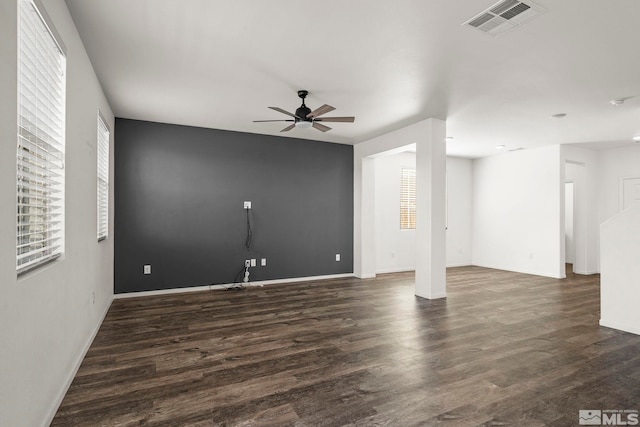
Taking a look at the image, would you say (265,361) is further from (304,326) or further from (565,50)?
(565,50)

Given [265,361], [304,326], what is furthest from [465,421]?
[304,326]

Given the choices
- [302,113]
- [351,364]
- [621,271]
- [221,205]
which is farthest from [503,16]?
[221,205]

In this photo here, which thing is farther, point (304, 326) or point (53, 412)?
point (304, 326)

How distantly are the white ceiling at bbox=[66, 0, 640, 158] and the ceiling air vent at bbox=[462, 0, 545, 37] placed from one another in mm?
64

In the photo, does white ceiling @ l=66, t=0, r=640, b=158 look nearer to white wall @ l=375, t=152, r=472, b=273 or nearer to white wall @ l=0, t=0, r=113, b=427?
white wall @ l=0, t=0, r=113, b=427

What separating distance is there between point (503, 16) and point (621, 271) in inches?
129

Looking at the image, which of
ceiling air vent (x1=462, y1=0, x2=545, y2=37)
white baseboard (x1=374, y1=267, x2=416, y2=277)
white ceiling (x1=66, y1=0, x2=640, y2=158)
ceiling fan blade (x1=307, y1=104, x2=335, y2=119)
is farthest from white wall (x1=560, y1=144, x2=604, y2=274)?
ceiling fan blade (x1=307, y1=104, x2=335, y2=119)

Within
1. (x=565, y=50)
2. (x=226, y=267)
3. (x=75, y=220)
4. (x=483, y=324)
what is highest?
(x=565, y=50)

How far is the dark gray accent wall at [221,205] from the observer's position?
5.36m

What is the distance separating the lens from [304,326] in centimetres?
392

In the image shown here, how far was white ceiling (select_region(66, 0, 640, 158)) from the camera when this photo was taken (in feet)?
8.22

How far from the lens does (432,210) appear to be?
5.14 meters

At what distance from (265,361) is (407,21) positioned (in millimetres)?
3046

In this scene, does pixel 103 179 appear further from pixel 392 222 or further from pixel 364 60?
pixel 392 222
